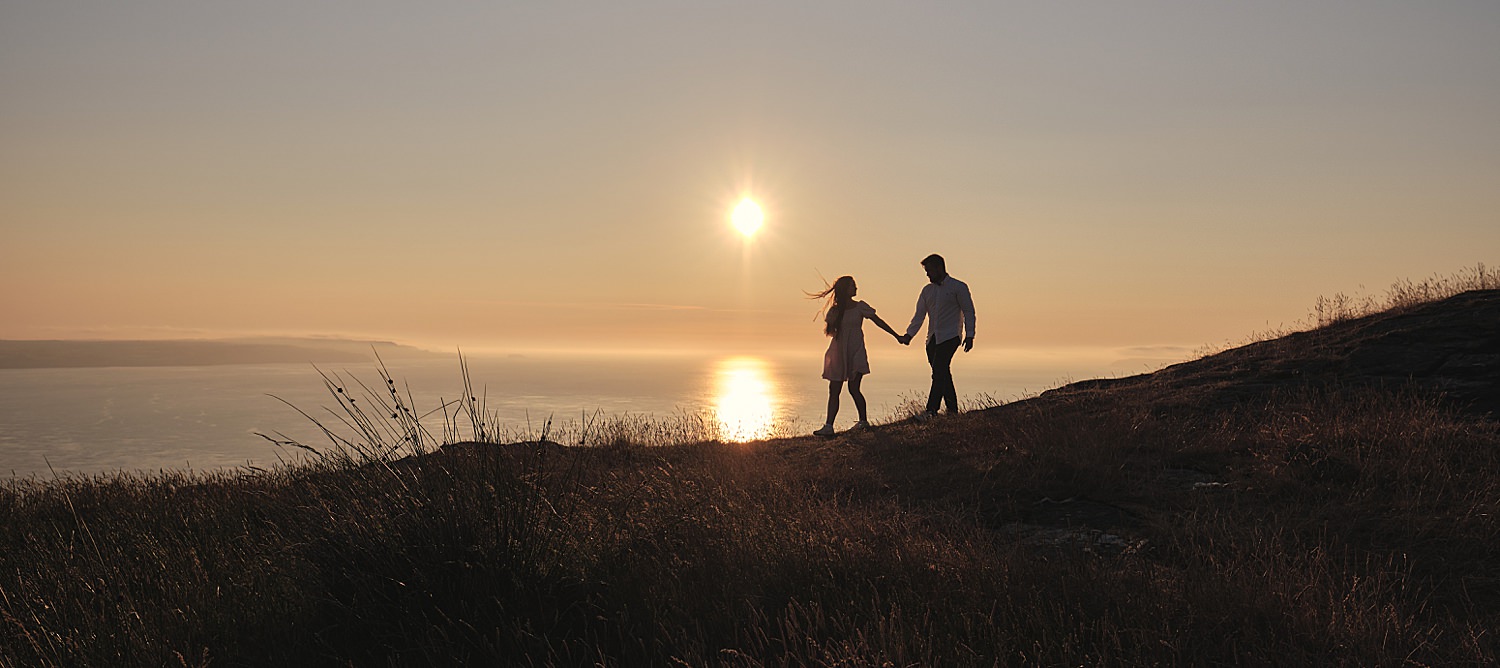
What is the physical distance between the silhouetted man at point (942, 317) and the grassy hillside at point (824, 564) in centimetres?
407

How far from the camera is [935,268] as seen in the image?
11547 mm

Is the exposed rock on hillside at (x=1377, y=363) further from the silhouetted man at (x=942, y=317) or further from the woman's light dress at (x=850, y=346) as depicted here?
the woman's light dress at (x=850, y=346)

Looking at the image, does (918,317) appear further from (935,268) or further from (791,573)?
(791,573)

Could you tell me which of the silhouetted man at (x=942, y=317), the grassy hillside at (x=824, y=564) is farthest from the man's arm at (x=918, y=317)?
the grassy hillside at (x=824, y=564)

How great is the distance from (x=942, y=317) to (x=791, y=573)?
27.1ft

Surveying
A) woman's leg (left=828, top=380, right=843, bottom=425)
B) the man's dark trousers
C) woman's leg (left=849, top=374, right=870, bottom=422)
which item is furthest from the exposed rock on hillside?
woman's leg (left=828, top=380, right=843, bottom=425)

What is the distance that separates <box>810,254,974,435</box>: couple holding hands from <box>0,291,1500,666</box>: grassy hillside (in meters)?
4.13

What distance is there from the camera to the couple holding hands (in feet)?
37.3

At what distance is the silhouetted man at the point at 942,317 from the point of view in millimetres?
11266

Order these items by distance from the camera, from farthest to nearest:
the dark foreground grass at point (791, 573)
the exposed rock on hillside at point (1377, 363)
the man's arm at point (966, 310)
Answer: the man's arm at point (966, 310)
the exposed rock on hillside at point (1377, 363)
the dark foreground grass at point (791, 573)

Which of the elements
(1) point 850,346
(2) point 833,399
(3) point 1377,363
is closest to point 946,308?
(1) point 850,346

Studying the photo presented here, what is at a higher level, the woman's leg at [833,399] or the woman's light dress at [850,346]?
the woman's light dress at [850,346]

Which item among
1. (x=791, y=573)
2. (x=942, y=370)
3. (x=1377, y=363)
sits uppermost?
(x=942, y=370)

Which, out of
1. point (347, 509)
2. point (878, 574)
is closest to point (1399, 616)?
point (878, 574)
